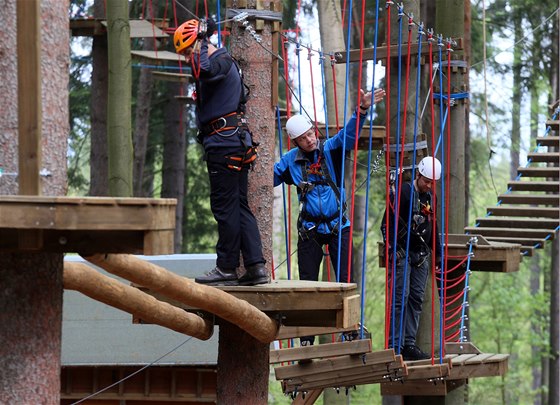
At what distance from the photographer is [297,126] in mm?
6996

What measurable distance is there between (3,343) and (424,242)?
4611 mm

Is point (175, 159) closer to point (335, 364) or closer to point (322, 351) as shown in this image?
point (335, 364)

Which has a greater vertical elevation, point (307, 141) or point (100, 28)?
point (100, 28)

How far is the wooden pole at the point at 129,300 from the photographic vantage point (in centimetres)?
508

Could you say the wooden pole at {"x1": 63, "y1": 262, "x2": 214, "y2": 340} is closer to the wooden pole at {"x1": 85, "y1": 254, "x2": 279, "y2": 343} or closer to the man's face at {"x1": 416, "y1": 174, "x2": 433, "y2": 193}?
the wooden pole at {"x1": 85, "y1": 254, "x2": 279, "y2": 343}

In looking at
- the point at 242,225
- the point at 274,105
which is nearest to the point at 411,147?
the point at 274,105

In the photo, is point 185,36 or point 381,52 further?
point 381,52

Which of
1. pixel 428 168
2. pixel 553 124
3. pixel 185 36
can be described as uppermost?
pixel 185 36

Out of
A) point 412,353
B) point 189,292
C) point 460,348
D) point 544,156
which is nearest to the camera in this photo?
point 189,292

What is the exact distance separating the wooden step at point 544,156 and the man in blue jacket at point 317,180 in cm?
Result: 490

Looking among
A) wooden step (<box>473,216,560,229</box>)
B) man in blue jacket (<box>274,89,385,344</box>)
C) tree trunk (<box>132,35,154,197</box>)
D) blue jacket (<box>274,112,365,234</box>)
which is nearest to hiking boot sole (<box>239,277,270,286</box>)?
man in blue jacket (<box>274,89,385,344</box>)

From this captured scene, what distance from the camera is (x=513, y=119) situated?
77.2 ft

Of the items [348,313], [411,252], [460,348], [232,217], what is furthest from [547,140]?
[232,217]

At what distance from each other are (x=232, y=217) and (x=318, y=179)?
3.86 feet
